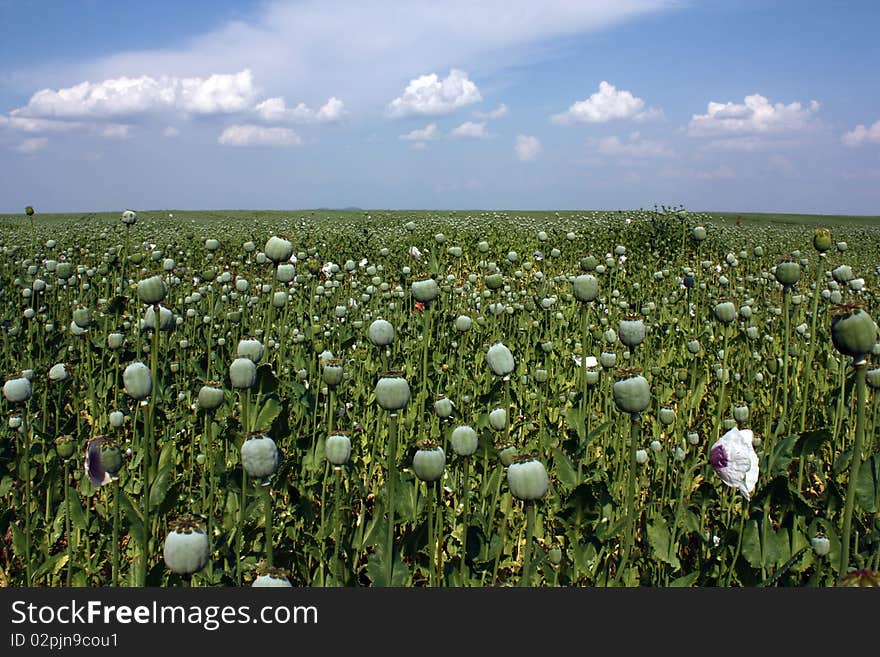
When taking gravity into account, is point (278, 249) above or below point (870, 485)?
above

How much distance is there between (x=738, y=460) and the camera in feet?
6.50

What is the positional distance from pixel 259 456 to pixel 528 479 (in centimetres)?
59

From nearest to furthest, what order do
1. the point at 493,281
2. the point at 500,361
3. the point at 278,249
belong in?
the point at 500,361, the point at 278,249, the point at 493,281

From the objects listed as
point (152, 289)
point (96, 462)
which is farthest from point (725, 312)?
point (96, 462)

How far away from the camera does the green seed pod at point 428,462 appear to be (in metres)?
1.60

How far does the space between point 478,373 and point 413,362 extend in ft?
1.62

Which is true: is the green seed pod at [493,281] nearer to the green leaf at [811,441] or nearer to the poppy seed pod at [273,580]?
the green leaf at [811,441]

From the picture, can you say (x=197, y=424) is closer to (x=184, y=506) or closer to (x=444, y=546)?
(x=184, y=506)

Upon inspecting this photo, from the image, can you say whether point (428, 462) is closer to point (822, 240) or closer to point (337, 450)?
point (337, 450)

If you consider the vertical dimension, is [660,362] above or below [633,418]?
below

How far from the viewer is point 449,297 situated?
6277mm

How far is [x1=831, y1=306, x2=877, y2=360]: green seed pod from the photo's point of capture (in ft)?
4.38

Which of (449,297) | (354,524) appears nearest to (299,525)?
(354,524)

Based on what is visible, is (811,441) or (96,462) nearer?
(96,462)
